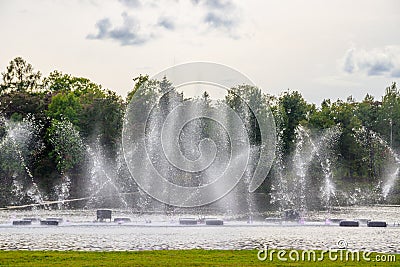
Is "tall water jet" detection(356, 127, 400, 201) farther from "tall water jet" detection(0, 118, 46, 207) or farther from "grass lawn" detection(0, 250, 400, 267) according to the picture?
"grass lawn" detection(0, 250, 400, 267)

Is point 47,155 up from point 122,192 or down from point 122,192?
up

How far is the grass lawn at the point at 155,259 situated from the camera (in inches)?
773

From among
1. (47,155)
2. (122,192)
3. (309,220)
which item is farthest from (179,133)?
(309,220)

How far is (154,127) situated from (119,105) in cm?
638

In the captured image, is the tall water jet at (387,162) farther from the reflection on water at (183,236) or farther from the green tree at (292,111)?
the reflection on water at (183,236)

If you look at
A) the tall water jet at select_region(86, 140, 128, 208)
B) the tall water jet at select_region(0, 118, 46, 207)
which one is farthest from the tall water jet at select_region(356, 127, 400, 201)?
the tall water jet at select_region(0, 118, 46, 207)

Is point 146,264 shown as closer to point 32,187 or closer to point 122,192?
point 122,192

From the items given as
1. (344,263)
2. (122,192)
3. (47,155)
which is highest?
(47,155)

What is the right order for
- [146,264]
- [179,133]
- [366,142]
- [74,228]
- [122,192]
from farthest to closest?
[366,142]
[179,133]
[122,192]
[74,228]
[146,264]

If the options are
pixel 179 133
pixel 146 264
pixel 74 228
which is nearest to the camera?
pixel 146 264

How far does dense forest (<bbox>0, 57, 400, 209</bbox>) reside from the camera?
6450 cm

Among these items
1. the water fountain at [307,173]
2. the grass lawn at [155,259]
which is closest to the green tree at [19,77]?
the water fountain at [307,173]

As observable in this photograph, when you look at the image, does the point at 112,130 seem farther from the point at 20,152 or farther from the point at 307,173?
the point at 307,173

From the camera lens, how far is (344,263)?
788 inches
